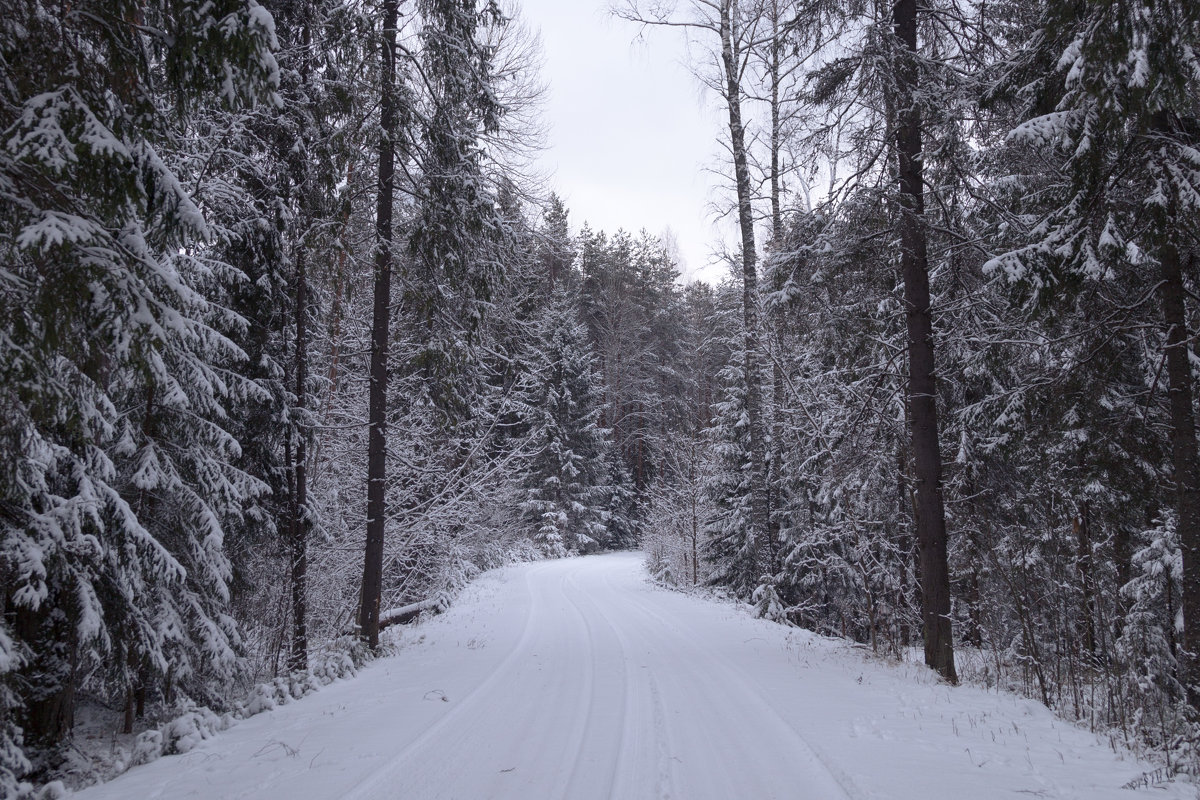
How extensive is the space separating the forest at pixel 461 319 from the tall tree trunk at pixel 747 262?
98 millimetres

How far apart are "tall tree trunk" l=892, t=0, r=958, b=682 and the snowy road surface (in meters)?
0.95

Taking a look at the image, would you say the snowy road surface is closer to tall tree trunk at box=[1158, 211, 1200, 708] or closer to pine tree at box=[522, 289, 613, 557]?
tall tree trunk at box=[1158, 211, 1200, 708]

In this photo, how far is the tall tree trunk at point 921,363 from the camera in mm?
7906

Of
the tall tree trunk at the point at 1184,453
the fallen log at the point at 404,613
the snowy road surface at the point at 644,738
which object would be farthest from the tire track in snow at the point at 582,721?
the tall tree trunk at the point at 1184,453

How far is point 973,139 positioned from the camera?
8312mm

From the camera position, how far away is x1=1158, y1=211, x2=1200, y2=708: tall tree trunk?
6004 mm

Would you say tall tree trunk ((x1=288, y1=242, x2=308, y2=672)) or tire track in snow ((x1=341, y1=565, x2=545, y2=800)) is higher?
tall tree trunk ((x1=288, y1=242, x2=308, y2=672))

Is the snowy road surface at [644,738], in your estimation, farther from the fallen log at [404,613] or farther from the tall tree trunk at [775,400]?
the tall tree trunk at [775,400]

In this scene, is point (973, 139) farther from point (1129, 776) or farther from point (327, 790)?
point (327, 790)

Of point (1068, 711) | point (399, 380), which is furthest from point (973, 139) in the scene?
point (399, 380)

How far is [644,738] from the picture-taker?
529 cm

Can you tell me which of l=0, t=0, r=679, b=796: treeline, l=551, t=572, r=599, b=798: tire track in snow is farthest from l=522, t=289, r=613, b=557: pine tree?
l=551, t=572, r=599, b=798: tire track in snow

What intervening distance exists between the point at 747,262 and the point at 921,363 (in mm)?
7040

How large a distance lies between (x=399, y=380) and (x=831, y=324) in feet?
32.7
